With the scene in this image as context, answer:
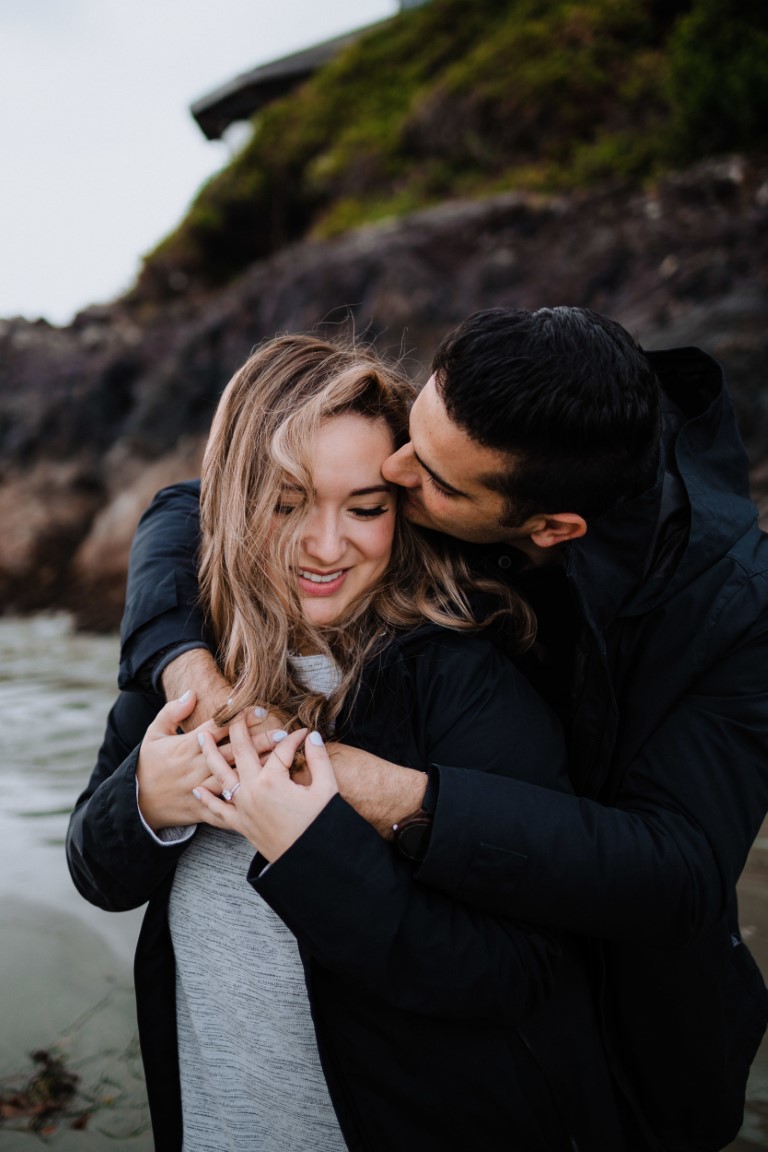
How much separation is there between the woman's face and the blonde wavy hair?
3 centimetres

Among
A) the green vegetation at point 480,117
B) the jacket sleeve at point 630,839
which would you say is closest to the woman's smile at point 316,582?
the jacket sleeve at point 630,839

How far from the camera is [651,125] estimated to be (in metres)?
10.7

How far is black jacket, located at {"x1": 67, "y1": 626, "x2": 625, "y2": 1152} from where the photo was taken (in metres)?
1.50

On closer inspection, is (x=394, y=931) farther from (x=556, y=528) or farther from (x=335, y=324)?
(x=335, y=324)

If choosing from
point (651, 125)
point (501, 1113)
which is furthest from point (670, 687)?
point (651, 125)

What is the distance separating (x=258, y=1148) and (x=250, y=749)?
0.93 m

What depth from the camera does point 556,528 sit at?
214 centimetres

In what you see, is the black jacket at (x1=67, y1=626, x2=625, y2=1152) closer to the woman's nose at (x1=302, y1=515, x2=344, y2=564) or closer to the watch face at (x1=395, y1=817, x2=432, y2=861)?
the watch face at (x1=395, y1=817, x2=432, y2=861)

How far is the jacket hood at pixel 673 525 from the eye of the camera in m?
1.91

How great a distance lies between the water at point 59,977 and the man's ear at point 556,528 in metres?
2.16

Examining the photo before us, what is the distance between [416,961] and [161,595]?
45.2 inches

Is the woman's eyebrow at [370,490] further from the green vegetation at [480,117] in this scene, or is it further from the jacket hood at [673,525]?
the green vegetation at [480,117]

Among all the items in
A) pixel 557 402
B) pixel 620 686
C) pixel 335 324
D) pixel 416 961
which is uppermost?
pixel 557 402

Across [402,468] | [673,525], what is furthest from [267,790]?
[673,525]
